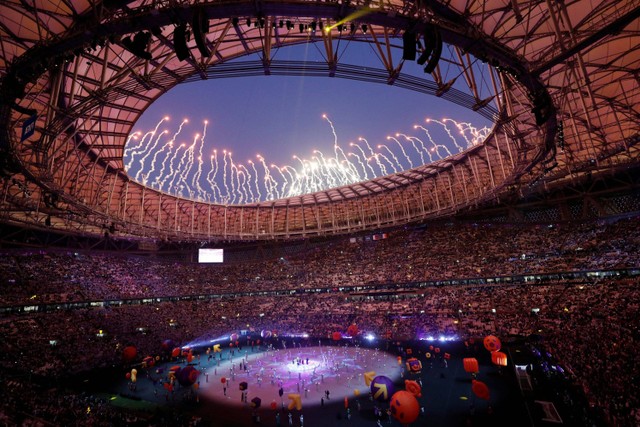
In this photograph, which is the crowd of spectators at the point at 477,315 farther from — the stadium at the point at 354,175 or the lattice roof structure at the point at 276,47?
the lattice roof structure at the point at 276,47

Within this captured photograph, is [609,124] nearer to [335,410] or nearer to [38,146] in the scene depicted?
[335,410]

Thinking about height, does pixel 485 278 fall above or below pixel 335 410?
above

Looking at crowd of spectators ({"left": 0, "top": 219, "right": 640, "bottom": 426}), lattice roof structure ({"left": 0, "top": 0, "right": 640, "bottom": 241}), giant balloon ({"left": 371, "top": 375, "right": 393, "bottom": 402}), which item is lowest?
giant balloon ({"left": 371, "top": 375, "right": 393, "bottom": 402})

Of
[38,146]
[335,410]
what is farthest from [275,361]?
[38,146]

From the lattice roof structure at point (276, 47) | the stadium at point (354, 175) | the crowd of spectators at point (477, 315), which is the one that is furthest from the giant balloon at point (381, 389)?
the lattice roof structure at point (276, 47)

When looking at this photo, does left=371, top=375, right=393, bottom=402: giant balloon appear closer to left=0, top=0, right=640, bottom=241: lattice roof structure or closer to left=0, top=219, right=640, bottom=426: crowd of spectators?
left=0, top=219, right=640, bottom=426: crowd of spectators

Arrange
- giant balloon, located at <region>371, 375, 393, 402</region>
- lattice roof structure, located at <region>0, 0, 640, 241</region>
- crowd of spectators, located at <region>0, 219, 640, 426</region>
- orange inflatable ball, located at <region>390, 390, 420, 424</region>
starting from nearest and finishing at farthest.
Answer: lattice roof structure, located at <region>0, 0, 640, 241</region> < orange inflatable ball, located at <region>390, 390, 420, 424</region> < giant balloon, located at <region>371, 375, 393, 402</region> < crowd of spectators, located at <region>0, 219, 640, 426</region>

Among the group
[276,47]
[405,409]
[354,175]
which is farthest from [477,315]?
[276,47]

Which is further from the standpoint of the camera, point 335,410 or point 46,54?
point 335,410

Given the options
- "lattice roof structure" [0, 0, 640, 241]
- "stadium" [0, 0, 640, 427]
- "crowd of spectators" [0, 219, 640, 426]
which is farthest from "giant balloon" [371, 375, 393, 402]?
"lattice roof structure" [0, 0, 640, 241]

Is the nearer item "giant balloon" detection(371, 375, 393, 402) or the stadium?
the stadium

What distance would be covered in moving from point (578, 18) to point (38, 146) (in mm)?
30202

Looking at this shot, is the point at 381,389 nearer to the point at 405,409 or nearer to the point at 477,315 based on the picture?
the point at 405,409

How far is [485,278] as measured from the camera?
47.1 meters
